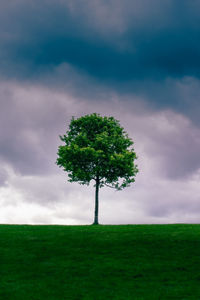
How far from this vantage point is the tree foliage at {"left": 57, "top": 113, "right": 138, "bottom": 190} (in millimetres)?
45656

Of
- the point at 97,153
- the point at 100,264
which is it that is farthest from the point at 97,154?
the point at 100,264

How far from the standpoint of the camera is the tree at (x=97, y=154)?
45.6 metres

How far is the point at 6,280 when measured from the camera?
18.6 m

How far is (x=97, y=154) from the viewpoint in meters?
44.9

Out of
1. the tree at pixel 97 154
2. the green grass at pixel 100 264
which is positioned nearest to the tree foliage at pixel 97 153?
the tree at pixel 97 154

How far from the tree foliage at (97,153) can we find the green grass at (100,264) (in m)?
→ 15.1

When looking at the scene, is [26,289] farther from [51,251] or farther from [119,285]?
[51,251]

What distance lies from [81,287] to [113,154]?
29.5 metres

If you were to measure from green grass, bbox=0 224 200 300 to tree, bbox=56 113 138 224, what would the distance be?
14991 mm

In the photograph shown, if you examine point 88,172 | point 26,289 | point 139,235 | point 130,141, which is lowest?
point 26,289

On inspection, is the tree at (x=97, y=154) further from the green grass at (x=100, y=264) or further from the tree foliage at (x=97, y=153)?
the green grass at (x=100, y=264)

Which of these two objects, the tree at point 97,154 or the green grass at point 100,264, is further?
the tree at point 97,154

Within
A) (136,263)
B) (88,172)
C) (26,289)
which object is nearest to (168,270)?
(136,263)

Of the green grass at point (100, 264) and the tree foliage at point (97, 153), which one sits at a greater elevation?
the tree foliage at point (97, 153)
